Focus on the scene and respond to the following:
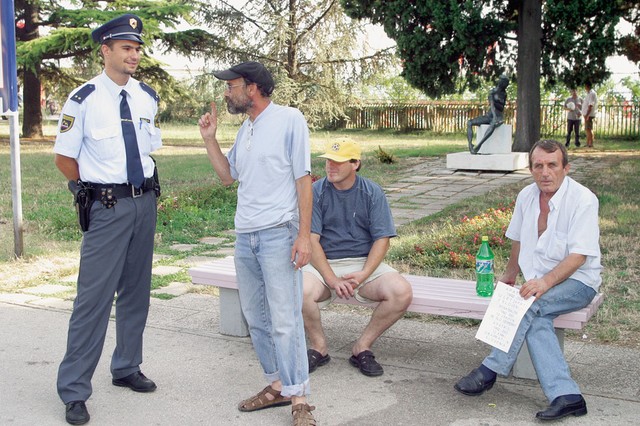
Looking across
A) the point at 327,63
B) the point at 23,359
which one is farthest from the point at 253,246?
the point at 327,63

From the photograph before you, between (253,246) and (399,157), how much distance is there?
15878mm

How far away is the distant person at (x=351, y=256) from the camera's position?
189 inches

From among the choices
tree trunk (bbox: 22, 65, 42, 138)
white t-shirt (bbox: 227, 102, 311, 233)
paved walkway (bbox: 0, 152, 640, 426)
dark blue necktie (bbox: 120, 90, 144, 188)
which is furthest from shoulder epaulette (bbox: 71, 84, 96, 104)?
tree trunk (bbox: 22, 65, 42, 138)

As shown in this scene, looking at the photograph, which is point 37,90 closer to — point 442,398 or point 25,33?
point 25,33

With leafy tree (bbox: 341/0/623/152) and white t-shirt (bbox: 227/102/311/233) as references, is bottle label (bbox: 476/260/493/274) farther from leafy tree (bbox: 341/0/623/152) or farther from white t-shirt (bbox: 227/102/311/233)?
leafy tree (bbox: 341/0/623/152)

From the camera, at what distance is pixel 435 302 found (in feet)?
15.6

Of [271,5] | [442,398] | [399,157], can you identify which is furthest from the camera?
[271,5]

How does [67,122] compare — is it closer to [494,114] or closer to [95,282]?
[95,282]

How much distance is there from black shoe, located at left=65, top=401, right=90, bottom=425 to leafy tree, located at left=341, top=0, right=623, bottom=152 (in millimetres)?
14783

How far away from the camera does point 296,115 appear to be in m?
3.98

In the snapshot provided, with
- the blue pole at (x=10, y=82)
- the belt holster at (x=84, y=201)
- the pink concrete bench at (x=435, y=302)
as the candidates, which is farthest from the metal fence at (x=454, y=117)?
the belt holster at (x=84, y=201)

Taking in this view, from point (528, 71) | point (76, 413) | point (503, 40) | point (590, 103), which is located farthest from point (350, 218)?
point (590, 103)

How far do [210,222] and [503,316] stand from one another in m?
6.11

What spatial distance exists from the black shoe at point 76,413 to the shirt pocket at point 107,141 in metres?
1.22
